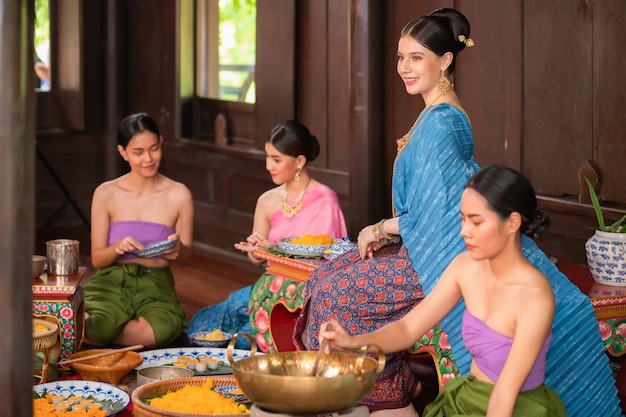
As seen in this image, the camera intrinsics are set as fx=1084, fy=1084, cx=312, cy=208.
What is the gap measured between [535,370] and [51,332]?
1887 millimetres

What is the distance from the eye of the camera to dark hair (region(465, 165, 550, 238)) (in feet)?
9.44

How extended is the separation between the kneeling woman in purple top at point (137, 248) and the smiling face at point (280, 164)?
469 millimetres

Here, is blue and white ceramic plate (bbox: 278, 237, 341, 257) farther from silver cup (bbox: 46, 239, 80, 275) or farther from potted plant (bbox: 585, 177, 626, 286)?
potted plant (bbox: 585, 177, 626, 286)

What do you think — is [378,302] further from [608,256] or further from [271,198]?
[271,198]

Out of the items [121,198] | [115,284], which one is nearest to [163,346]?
[115,284]

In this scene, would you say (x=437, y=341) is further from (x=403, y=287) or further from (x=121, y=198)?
(x=121, y=198)

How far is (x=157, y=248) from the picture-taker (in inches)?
190

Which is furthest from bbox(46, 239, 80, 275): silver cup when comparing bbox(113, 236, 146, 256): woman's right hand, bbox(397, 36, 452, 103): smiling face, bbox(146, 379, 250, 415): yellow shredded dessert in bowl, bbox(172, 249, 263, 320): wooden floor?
bbox(397, 36, 452, 103): smiling face

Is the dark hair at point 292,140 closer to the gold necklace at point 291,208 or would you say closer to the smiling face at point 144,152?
the gold necklace at point 291,208

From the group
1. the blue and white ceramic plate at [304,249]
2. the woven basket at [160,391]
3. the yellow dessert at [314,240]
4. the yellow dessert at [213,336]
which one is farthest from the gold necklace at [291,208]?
the woven basket at [160,391]

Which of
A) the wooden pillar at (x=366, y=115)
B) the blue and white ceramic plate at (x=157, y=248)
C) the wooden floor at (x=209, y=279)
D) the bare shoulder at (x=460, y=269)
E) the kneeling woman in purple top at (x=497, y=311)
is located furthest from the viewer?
the wooden floor at (x=209, y=279)

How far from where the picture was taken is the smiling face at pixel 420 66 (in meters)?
3.74

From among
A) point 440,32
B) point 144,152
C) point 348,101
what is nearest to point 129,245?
point 144,152

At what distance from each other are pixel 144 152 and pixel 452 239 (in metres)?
1.87
